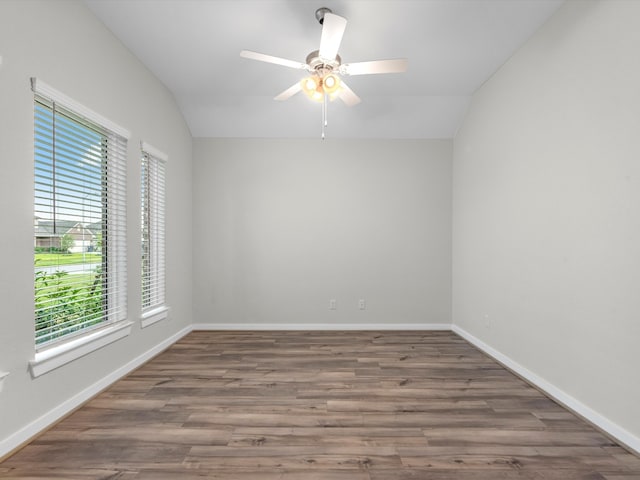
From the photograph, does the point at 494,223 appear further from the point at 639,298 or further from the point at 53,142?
the point at 53,142

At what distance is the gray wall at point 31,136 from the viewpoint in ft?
5.98

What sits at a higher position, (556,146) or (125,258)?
(556,146)

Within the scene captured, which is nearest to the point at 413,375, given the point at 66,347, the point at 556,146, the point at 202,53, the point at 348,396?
the point at 348,396

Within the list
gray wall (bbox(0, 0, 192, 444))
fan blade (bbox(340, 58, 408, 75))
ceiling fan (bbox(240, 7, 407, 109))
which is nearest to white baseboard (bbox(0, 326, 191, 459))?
gray wall (bbox(0, 0, 192, 444))

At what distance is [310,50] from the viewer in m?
3.00

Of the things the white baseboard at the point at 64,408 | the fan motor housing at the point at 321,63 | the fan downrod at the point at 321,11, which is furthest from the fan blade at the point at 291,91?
the white baseboard at the point at 64,408

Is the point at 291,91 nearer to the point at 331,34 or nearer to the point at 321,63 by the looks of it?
the point at 321,63

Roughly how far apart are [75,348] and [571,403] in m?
3.31

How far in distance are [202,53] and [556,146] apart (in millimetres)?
2959

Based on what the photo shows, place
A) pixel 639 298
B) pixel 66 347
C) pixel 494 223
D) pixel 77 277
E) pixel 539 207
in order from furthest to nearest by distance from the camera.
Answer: pixel 494 223 < pixel 539 207 < pixel 77 277 < pixel 66 347 < pixel 639 298

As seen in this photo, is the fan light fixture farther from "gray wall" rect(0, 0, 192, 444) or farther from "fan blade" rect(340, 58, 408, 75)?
"gray wall" rect(0, 0, 192, 444)

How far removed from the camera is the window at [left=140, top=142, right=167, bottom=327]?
11.1 feet

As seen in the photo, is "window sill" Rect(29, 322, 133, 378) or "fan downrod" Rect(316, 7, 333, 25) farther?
"fan downrod" Rect(316, 7, 333, 25)

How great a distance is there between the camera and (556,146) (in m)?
2.52
